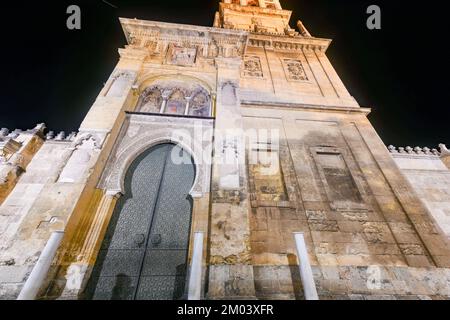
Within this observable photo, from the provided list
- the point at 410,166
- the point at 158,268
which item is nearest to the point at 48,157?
the point at 158,268

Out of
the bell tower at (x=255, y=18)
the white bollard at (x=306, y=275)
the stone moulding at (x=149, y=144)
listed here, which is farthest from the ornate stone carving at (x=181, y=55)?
the white bollard at (x=306, y=275)

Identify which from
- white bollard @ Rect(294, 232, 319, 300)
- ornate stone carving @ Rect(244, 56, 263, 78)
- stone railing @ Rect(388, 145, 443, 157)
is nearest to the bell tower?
ornate stone carving @ Rect(244, 56, 263, 78)

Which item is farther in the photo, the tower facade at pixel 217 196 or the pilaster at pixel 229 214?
the tower facade at pixel 217 196

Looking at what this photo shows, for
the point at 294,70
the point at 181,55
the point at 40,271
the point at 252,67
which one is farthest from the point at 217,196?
the point at 294,70

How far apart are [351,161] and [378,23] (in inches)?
211

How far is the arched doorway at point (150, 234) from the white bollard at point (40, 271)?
1369 mm

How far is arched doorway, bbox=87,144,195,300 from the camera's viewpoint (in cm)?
575

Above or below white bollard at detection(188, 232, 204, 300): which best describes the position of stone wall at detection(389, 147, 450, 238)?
above

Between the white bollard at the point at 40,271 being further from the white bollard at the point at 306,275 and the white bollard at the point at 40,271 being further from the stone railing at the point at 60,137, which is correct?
the stone railing at the point at 60,137

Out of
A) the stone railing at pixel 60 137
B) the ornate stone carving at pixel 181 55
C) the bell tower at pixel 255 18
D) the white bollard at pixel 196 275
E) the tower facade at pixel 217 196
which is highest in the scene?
the bell tower at pixel 255 18

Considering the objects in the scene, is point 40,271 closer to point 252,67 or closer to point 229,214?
point 229,214

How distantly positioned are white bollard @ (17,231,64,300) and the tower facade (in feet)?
1.94

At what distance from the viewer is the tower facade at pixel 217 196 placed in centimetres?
556

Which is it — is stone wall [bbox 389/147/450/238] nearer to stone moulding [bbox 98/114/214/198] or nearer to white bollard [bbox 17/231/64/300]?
stone moulding [bbox 98/114/214/198]
